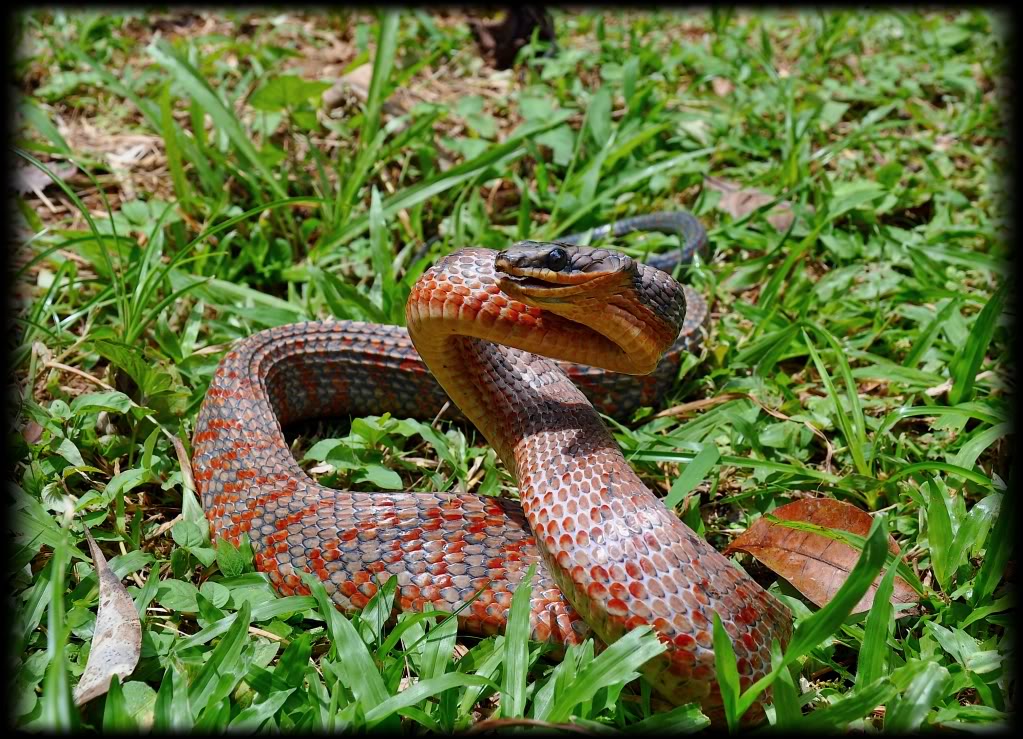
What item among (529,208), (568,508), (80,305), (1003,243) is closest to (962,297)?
(1003,243)

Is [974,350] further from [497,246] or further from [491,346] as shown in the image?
[497,246]

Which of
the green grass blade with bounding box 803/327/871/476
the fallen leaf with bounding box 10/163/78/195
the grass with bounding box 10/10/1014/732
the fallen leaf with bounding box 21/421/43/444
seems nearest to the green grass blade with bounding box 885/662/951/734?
the grass with bounding box 10/10/1014/732

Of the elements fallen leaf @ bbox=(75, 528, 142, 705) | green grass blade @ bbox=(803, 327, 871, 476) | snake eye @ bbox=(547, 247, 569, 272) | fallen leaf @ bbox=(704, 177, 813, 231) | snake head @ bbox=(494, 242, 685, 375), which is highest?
snake eye @ bbox=(547, 247, 569, 272)

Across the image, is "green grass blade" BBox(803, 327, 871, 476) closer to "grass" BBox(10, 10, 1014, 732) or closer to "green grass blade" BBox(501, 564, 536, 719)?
"grass" BBox(10, 10, 1014, 732)

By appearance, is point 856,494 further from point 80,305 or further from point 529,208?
point 80,305

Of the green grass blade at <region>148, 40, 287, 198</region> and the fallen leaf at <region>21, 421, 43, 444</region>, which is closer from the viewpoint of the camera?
the fallen leaf at <region>21, 421, 43, 444</region>

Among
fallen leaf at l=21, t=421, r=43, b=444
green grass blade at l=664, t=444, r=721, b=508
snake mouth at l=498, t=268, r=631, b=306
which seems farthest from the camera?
fallen leaf at l=21, t=421, r=43, b=444

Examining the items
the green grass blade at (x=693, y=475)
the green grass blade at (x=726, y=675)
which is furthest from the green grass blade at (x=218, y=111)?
the green grass blade at (x=726, y=675)

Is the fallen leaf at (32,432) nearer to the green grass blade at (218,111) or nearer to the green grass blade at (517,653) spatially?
the green grass blade at (218,111)
